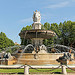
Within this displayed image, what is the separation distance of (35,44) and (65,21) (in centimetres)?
3252

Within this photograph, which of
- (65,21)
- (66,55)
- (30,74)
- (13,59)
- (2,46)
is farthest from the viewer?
(2,46)

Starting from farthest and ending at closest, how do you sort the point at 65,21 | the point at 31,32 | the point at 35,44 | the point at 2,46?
the point at 2,46
the point at 65,21
the point at 35,44
the point at 31,32

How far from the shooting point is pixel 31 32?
1778 centimetres

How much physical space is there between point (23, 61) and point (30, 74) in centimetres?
686

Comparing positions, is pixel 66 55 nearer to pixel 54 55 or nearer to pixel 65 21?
pixel 54 55

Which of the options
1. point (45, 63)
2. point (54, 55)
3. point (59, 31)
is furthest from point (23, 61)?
point (59, 31)

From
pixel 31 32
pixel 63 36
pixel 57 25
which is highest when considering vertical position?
pixel 57 25

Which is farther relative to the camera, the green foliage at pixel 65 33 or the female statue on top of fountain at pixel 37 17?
the green foliage at pixel 65 33

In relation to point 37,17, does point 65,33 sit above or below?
above

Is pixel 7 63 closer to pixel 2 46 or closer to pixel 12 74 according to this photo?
pixel 12 74

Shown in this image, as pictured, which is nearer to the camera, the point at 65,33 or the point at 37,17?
the point at 37,17

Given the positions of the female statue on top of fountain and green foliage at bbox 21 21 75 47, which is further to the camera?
green foliage at bbox 21 21 75 47

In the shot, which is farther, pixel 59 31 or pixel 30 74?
pixel 59 31

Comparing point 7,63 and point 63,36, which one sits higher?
point 63,36
